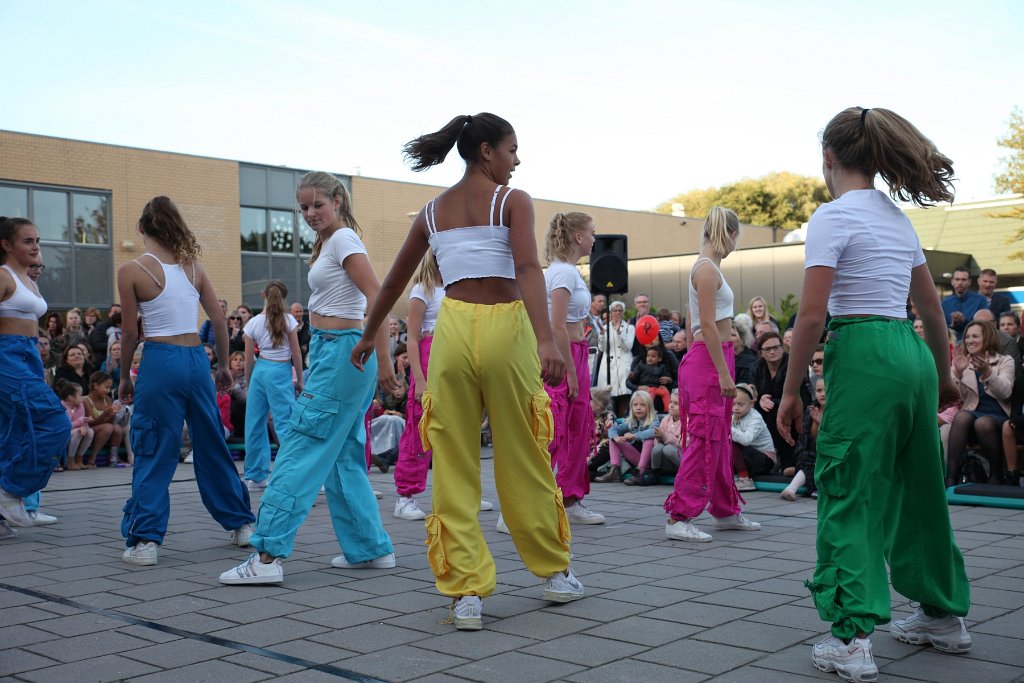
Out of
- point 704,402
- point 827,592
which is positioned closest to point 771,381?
point 704,402

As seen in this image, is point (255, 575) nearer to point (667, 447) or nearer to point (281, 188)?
point (667, 447)

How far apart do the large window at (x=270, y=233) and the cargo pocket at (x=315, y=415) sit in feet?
79.3

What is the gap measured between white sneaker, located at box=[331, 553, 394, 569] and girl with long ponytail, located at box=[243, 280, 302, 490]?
9.91 ft

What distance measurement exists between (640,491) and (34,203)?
20445mm

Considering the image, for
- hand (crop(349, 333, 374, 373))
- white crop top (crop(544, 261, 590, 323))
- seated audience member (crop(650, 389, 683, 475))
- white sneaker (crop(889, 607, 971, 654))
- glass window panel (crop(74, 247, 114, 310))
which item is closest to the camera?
white sneaker (crop(889, 607, 971, 654))

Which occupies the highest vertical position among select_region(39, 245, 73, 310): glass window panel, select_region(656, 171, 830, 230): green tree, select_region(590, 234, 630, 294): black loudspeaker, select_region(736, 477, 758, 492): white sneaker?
select_region(656, 171, 830, 230): green tree

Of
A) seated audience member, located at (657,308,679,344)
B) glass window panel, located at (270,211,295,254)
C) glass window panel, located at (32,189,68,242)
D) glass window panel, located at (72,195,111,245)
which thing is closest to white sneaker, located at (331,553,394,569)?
seated audience member, located at (657,308,679,344)

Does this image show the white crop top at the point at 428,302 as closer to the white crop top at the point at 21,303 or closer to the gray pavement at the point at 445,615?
the gray pavement at the point at 445,615

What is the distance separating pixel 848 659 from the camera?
10.6ft

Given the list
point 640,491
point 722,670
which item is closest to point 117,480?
point 640,491

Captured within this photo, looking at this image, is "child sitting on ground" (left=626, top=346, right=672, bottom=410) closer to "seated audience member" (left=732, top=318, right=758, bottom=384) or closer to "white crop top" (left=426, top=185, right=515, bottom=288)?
"seated audience member" (left=732, top=318, right=758, bottom=384)

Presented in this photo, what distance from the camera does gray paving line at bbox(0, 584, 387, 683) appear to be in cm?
338

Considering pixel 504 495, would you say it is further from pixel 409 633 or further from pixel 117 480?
pixel 117 480

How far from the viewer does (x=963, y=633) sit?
11.6 ft
